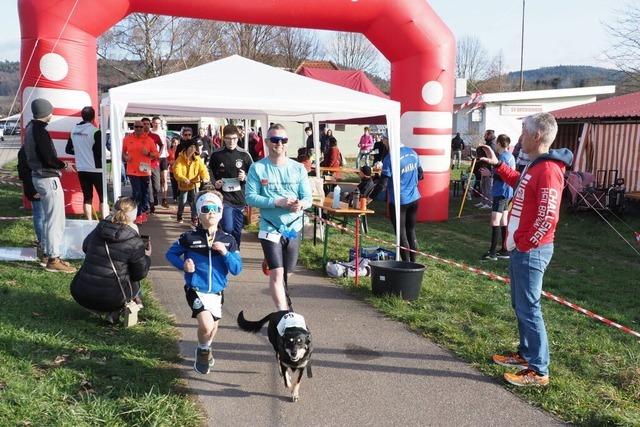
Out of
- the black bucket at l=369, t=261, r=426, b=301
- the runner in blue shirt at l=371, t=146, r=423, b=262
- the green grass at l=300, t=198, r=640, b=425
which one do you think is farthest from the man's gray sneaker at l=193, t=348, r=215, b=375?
the runner in blue shirt at l=371, t=146, r=423, b=262

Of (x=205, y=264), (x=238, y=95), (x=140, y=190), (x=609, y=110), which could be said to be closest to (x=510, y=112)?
(x=609, y=110)

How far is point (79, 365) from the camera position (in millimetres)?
4121

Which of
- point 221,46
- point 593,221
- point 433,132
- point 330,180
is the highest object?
point 221,46

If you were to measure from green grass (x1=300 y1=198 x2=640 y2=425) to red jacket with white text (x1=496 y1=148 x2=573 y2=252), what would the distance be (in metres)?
1.09

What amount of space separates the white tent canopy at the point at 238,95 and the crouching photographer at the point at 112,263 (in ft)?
5.12

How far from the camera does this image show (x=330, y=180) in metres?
12.8

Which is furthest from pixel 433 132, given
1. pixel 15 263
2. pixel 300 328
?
pixel 300 328

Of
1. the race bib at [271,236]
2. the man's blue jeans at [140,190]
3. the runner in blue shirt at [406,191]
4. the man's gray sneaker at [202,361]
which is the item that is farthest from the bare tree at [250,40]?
the man's gray sneaker at [202,361]

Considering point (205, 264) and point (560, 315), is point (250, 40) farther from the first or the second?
point (205, 264)

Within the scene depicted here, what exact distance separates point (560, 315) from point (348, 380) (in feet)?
9.53

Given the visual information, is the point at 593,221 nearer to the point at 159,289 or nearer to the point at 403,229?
the point at 403,229

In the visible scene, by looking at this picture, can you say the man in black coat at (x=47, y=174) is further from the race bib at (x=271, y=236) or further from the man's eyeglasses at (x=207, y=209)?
the man's eyeglasses at (x=207, y=209)

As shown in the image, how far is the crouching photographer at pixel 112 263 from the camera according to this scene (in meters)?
4.81

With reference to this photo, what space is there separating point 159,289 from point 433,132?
23.1 feet
